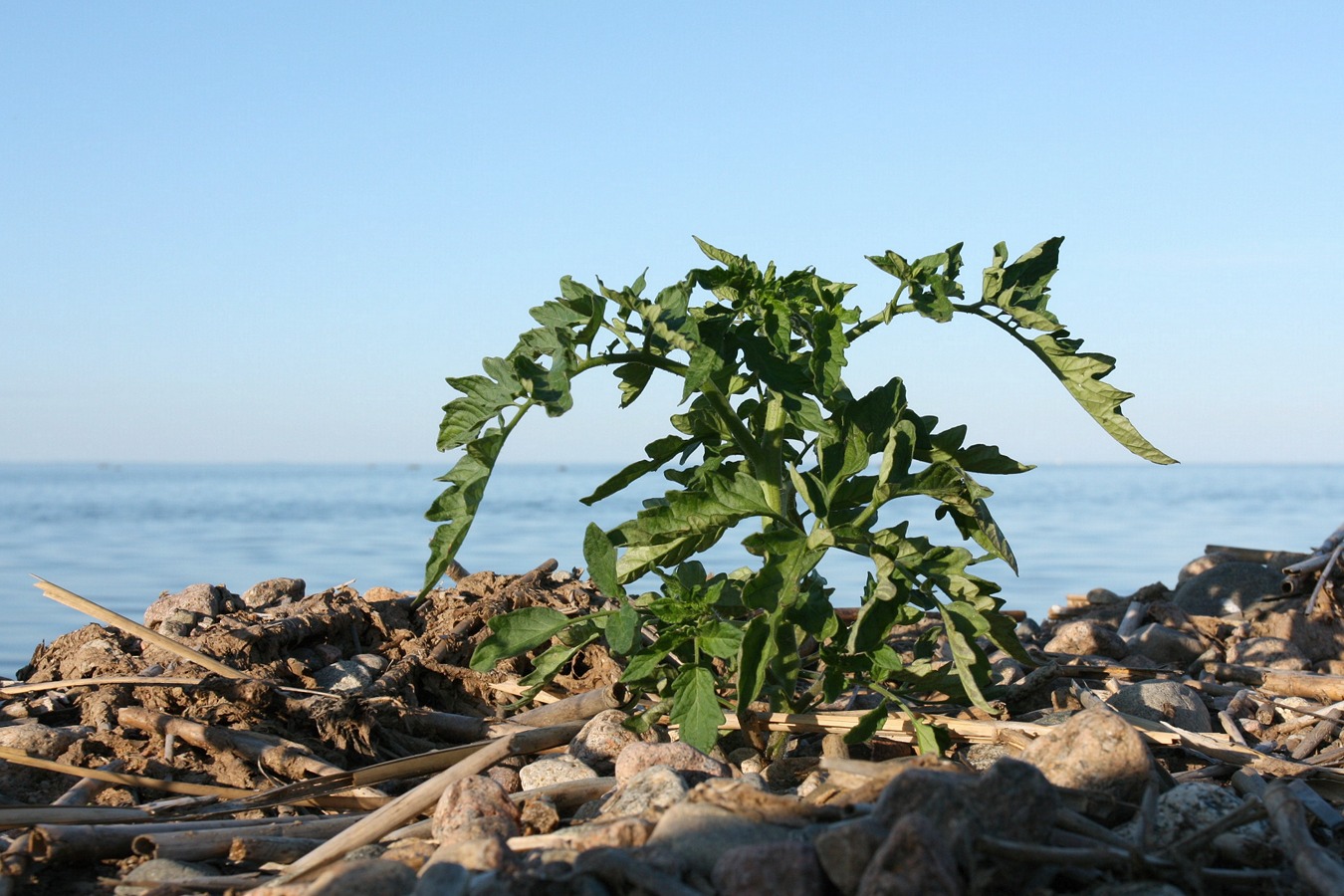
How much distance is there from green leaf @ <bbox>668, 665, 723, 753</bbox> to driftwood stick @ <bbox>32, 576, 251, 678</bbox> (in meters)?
1.50

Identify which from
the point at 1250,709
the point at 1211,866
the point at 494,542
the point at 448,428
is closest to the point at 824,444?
the point at 448,428

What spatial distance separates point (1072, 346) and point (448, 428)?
164 cm

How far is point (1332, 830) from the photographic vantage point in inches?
103

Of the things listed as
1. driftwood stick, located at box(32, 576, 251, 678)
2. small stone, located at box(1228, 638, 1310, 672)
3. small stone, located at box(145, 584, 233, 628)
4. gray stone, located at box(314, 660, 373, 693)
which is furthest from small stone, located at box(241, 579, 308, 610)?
small stone, located at box(1228, 638, 1310, 672)

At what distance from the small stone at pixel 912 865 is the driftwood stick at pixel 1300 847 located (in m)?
0.75

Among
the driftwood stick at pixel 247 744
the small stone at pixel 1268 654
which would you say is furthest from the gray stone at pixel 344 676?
the small stone at pixel 1268 654

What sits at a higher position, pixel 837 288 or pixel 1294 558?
pixel 837 288

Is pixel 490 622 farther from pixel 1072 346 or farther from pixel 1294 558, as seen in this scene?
pixel 1294 558

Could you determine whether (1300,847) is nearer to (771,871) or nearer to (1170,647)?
(771,871)

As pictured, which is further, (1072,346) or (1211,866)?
(1072,346)

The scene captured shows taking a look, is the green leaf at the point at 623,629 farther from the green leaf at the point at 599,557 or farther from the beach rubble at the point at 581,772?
the beach rubble at the point at 581,772

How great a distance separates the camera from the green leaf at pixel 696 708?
2.86 metres

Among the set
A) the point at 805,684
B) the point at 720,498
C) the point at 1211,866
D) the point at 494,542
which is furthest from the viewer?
the point at 494,542

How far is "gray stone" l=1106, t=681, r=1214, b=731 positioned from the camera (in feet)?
12.0
